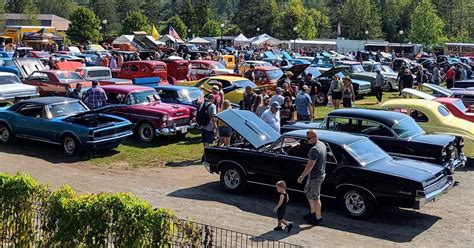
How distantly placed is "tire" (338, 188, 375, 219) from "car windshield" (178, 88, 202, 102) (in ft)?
29.4

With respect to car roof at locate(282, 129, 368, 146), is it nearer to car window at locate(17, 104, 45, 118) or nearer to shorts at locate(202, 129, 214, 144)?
shorts at locate(202, 129, 214, 144)

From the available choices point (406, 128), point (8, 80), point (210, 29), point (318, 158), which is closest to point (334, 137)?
point (318, 158)

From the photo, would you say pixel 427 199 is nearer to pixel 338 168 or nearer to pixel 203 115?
pixel 338 168

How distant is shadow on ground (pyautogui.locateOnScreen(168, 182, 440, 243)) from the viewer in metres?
9.55

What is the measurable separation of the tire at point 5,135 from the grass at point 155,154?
2.58 metres

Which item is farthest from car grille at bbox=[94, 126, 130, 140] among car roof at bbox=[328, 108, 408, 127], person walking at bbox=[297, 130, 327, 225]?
person walking at bbox=[297, 130, 327, 225]

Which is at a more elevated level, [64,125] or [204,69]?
[204,69]

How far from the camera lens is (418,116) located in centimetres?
1477

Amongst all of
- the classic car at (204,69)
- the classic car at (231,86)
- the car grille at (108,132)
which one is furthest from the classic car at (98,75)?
the car grille at (108,132)

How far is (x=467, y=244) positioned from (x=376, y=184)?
1727 millimetres

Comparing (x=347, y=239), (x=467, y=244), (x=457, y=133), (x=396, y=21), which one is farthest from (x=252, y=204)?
(x=396, y=21)

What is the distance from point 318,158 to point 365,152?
1.42 meters

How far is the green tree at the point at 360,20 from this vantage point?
92.0 meters

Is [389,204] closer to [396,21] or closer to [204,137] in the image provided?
[204,137]
